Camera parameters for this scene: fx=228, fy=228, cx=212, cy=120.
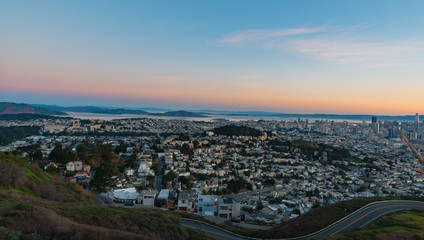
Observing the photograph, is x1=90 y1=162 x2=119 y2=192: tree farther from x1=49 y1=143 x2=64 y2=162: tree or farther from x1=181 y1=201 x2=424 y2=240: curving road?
x1=181 y1=201 x2=424 y2=240: curving road

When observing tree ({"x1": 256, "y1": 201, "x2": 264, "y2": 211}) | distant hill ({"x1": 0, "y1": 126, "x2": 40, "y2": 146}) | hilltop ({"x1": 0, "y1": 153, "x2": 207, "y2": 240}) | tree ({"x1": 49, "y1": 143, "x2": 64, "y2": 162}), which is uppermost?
hilltop ({"x1": 0, "y1": 153, "x2": 207, "y2": 240})

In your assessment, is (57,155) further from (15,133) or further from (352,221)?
(15,133)

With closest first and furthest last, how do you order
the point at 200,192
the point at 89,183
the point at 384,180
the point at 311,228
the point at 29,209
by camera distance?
the point at 29,209
the point at 311,228
the point at 89,183
the point at 200,192
the point at 384,180

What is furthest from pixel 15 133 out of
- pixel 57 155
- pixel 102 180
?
pixel 102 180

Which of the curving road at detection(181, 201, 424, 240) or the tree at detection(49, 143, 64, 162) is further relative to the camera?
the tree at detection(49, 143, 64, 162)

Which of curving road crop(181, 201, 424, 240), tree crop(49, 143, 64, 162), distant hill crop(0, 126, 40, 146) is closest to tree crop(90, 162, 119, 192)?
tree crop(49, 143, 64, 162)

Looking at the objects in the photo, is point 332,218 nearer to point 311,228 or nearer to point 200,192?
point 311,228

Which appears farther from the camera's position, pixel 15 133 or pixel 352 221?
pixel 15 133

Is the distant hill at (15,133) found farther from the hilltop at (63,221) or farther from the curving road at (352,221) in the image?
the curving road at (352,221)

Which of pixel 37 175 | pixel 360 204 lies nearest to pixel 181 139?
pixel 37 175
